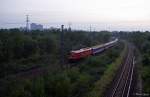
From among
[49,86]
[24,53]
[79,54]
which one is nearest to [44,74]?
[49,86]

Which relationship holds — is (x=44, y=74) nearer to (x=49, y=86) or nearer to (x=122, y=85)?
(x=49, y=86)

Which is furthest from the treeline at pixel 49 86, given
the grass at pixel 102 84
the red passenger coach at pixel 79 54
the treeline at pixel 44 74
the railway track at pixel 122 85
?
the red passenger coach at pixel 79 54

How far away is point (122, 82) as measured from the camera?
27.9 metres

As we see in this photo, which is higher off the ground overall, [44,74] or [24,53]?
[24,53]

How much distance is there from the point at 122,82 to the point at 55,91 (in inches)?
374

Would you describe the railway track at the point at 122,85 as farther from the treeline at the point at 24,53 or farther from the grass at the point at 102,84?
the treeline at the point at 24,53

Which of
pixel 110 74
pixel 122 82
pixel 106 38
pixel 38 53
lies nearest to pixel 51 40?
pixel 38 53

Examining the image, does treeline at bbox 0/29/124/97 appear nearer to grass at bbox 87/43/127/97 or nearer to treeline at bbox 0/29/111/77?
treeline at bbox 0/29/111/77

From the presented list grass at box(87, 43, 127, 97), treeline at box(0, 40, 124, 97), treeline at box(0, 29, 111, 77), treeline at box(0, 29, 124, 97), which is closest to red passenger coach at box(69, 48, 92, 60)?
treeline at box(0, 29, 124, 97)

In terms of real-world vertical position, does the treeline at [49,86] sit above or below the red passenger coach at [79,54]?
below

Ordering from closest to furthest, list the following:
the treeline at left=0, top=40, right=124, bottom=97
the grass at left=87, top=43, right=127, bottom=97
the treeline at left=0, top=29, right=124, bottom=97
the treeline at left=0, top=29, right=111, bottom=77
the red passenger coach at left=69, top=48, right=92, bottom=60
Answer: the treeline at left=0, top=40, right=124, bottom=97 → the treeline at left=0, top=29, right=124, bottom=97 → the grass at left=87, top=43, right=127, bottom=97 → the treeline at left=0, top=29, right=111, bottom=77 → the red passenger coach at left=69, top=48, right=92, bottom=60

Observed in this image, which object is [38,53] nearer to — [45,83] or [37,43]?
[37,43]

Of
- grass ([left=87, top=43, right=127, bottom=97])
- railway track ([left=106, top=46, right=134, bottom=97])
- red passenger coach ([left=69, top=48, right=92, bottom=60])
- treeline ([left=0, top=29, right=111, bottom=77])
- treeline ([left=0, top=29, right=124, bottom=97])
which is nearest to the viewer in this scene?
treeline ([left=0, top=29, right=124, bottom=97])

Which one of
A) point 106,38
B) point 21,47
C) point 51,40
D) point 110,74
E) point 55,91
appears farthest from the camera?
point 106,38
